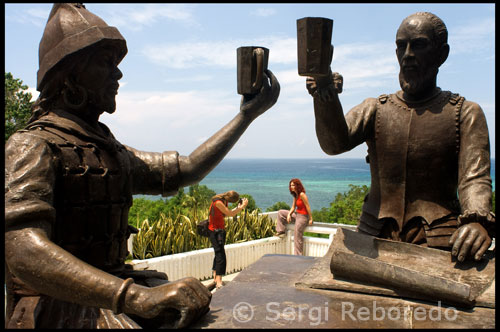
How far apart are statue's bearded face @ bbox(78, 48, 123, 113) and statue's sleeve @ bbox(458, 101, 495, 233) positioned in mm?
2026

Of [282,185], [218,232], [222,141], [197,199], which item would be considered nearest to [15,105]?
[197,199]

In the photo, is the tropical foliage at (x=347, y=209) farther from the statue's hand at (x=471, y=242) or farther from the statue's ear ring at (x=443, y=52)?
the statue's hand at (x=471, y=242)

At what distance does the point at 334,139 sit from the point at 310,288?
0.94m

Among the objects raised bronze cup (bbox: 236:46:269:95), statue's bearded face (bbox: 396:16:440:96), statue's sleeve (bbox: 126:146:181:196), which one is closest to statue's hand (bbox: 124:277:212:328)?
statue's sleeve (bbox: 126:146:181:196)

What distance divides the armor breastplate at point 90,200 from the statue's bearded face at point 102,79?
0.21 meters

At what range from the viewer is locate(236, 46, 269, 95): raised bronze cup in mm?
2676

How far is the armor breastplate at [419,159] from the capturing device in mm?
2861

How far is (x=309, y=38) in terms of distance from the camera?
8.20 ft

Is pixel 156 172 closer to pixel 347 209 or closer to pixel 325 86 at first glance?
pixel 325 86

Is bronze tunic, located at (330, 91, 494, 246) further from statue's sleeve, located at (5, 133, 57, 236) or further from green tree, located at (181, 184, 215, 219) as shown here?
green tree, located at (181, 184, 215, 219)

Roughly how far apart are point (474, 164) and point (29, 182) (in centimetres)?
239

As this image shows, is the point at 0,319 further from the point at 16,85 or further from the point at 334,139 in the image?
the point at 16,85

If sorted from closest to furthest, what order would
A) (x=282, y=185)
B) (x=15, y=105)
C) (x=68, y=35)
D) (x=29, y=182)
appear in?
(x=29, y=182) < (x=68, y=35) < (x=15, y=105) < (x=282, y=185)

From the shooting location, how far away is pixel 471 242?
2.51 meters
